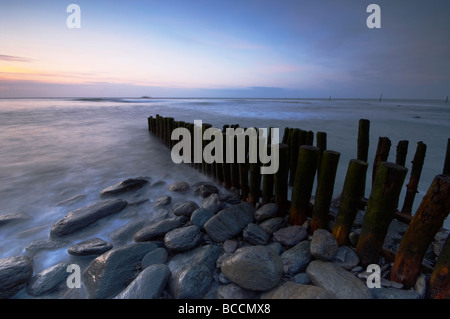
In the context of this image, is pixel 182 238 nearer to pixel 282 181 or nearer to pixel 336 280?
pixel 282 181

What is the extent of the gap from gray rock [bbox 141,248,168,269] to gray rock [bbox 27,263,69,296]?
2.92ft

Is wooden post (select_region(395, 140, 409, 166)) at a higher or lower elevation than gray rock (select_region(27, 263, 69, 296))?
higher

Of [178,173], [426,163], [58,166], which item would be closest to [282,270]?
[178,173]

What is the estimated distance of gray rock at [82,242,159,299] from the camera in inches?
87.4

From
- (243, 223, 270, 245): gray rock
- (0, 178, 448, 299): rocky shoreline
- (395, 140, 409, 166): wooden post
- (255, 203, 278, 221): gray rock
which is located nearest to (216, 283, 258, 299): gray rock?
(0, 178, 448, 299): rocky shoreline

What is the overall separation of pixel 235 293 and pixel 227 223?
1.04 meters

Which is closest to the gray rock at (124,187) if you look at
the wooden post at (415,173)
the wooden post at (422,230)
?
the wooden post at (422,230)

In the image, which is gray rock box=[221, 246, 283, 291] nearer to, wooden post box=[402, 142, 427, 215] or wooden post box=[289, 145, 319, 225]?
wooden post box=[289, 145, 319, 225]

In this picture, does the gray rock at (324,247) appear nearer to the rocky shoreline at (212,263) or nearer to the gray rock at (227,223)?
the rocky shoreline at (212,263)

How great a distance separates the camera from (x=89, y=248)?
109 inches

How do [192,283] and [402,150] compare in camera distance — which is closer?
[192,283]

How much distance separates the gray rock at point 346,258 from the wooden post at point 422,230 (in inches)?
13.5

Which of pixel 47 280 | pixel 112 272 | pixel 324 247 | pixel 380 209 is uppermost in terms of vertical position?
pixel 380 209

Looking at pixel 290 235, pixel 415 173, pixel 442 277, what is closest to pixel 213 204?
pixel 290 235
